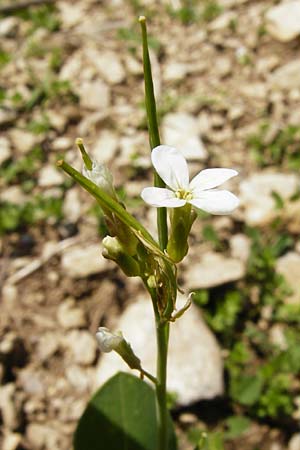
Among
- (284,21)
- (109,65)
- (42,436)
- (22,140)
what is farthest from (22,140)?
(284,21)

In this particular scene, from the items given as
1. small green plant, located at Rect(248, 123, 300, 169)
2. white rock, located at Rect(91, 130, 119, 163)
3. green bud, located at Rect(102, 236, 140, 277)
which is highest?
white rock, located at Rect(91, 130, 119, 163)

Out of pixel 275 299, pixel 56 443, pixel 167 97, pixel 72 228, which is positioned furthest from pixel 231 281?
pixel 167 97

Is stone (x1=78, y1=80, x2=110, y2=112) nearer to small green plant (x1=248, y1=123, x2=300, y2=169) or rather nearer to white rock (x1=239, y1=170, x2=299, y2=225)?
small green plant (x1=248, y1=123, x2=300, y2=169)

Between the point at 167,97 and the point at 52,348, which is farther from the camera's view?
the point at 167,97

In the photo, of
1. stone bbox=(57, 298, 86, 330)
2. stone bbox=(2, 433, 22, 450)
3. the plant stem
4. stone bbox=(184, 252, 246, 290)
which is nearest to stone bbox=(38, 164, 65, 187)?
stone bbox=(57, 298, 86, 330)

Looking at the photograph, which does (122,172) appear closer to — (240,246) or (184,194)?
(240,246)

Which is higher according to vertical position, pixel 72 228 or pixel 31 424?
pixel 72 228

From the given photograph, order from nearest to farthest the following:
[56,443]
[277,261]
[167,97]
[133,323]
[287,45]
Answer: [56,443], [133,323], [277,261], [167,97], [287,45]

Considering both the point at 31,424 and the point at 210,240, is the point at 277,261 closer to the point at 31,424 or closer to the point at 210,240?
the point at 210,240
